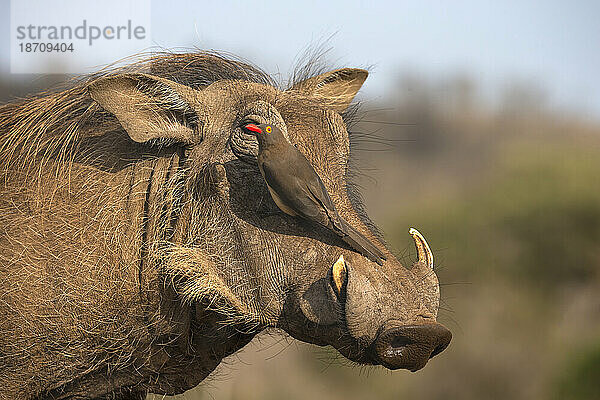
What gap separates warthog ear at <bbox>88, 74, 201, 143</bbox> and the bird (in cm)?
34

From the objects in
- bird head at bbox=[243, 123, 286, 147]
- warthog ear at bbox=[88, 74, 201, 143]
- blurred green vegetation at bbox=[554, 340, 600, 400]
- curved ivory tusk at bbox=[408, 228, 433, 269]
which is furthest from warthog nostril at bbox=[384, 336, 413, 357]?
blurred green vegetation at bbox=[554, 340, 600, 400]

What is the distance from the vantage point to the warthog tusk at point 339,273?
2.09 metres

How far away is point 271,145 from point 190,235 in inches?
15.7

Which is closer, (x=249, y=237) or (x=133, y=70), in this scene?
(x=249, y=237)

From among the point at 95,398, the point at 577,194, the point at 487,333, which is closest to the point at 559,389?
the point at 487,333

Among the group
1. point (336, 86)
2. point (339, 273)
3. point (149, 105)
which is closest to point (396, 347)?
point (339, 273)

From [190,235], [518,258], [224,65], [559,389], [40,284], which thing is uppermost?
[224,65]

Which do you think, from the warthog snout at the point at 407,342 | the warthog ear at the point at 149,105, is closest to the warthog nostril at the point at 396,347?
the warthog snout at the point at 407,342

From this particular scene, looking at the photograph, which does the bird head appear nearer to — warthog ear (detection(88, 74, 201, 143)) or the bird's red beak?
the bird's red beak

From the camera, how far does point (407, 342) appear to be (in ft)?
6.68

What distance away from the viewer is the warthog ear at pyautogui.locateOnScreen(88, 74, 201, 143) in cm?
243

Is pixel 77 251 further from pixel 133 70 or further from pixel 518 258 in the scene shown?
pixel 518 258

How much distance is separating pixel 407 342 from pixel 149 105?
41.0 inches

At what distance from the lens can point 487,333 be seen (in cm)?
597
